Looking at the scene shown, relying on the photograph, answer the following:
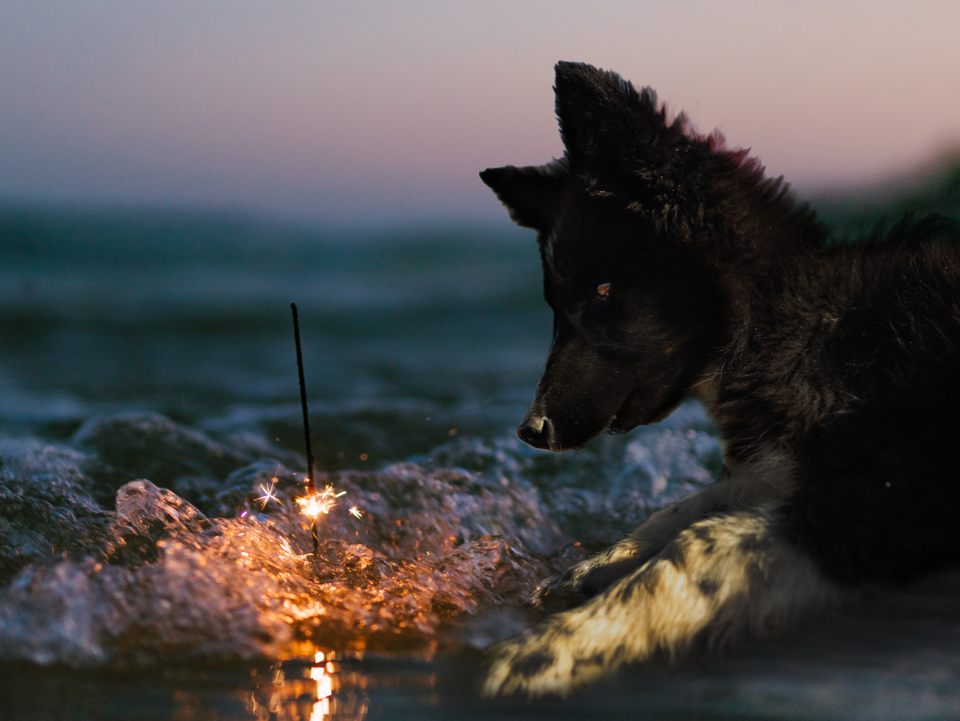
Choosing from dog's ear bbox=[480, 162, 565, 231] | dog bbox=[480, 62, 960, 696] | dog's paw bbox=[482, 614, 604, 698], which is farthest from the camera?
dog's ear bbox=[480, 162, 565, 231]

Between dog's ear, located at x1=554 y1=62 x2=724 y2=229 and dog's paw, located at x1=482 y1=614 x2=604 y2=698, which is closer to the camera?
dog's paw, located at x1=482 y1=614 x2=604 y2=698

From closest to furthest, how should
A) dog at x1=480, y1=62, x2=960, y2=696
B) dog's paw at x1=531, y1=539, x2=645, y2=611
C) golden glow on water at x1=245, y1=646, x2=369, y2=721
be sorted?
golden glow on water at x1=245, y1=646, x2=369, y2=721 < dog at x1=480, y1=62, x2=960, y2=696 < dog's paw at x1=531, y1=539, x2=645, y2=611

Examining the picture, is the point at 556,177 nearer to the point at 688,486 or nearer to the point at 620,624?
the point at 620,624

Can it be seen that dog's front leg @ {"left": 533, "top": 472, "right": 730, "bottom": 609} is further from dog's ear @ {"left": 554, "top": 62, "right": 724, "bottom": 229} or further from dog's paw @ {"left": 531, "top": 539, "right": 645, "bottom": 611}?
dog's ear @ {"left": 554, "top": 62, "right": 724, "bottom": 229}

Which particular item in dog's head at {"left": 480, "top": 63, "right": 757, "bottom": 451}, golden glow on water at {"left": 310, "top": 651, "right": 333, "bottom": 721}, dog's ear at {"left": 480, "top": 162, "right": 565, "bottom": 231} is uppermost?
dog's ear at {"left": 480, "top": 162, "right": 565, "bottom": 231}

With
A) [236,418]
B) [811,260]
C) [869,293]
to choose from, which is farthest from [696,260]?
[236,418]

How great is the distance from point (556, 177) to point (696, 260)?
93 centimetres

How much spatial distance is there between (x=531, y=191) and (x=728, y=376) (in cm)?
139

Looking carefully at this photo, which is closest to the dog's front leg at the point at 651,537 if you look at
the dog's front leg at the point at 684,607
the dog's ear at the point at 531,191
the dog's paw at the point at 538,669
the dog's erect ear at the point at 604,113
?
the dog's front leg at the point at 684,607

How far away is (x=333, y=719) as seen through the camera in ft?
6.81

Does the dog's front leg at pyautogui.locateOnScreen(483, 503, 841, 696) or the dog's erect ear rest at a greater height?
the dog's erect ear

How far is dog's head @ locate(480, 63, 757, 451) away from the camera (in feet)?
10.2

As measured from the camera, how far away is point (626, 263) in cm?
327

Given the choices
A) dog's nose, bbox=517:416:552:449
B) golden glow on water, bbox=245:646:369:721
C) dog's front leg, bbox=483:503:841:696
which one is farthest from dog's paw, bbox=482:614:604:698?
dog's nose, bbox=517:416:552:449
